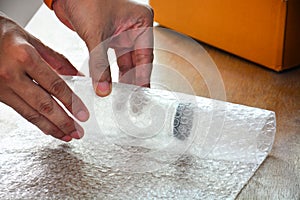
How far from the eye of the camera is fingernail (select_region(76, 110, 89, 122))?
39.2 inches

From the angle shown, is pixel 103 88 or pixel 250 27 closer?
pixel 103 88

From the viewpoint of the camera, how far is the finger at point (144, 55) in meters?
1.06

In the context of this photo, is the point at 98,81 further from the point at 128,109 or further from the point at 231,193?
the point at 231,193

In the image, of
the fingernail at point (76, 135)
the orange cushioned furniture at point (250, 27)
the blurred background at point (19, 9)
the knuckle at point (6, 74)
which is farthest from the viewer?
the blurred background at point (19, 9)

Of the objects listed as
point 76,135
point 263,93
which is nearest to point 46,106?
point 76,135

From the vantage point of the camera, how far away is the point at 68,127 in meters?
1.01

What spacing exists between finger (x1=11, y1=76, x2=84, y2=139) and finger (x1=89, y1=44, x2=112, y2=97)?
72mm

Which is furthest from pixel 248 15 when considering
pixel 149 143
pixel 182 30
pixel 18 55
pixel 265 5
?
pixel 18 55

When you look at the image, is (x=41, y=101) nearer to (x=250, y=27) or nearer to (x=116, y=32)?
(x=116, y=32)

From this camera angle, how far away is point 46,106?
0.95 metres

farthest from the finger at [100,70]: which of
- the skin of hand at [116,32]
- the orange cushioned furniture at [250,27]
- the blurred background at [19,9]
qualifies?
the blurred background at [19,9]

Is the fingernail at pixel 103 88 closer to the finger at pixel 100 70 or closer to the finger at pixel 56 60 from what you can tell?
the finger at pixel 100 70

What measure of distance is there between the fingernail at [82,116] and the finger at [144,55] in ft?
0.42

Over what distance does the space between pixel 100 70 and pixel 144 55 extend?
129mm
